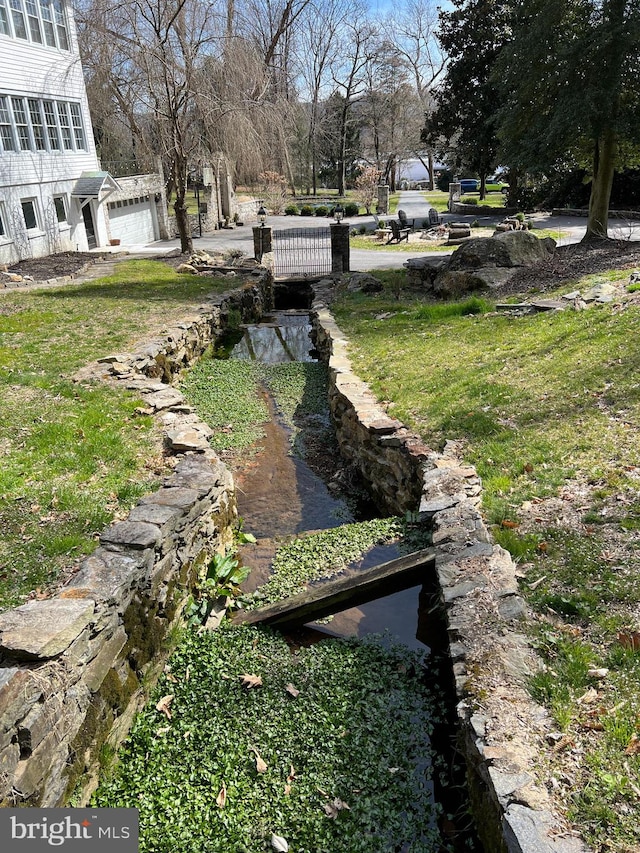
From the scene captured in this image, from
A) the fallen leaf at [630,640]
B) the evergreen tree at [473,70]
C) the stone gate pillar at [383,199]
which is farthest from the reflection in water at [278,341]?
the stone gate pillar at [383,199]

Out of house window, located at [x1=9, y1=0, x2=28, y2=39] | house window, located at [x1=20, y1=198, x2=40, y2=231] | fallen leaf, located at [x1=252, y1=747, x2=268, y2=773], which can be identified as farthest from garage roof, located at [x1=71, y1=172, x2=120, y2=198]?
fallen leaf, located at [x1=252, y1=747, x2=268, y2=773]

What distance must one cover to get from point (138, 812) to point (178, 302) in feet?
36.8

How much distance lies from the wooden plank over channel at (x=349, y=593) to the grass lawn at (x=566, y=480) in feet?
2.12

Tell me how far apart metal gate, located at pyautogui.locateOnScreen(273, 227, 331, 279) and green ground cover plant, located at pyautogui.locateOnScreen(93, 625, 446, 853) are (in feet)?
49.1

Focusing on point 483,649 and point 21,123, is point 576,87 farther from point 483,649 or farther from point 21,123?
point 21,123

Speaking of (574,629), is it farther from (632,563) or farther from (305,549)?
(305,549)

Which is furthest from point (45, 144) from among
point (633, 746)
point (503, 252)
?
point (633, 746)

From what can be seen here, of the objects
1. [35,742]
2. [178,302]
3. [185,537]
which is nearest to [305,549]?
[185,537]

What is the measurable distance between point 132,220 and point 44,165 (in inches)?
266

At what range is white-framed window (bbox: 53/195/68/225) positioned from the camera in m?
19.8

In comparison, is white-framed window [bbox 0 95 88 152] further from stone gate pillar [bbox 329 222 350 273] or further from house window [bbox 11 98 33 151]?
stone gate pillar [bbox 329 222 350 273]

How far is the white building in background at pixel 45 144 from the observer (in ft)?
55.3

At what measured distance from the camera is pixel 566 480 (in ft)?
15.5

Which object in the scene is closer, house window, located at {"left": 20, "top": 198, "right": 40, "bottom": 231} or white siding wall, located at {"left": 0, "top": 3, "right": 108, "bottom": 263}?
white siding wall, located at {"left": 0, "top": 3, "right": 108, "bottom": 263}
